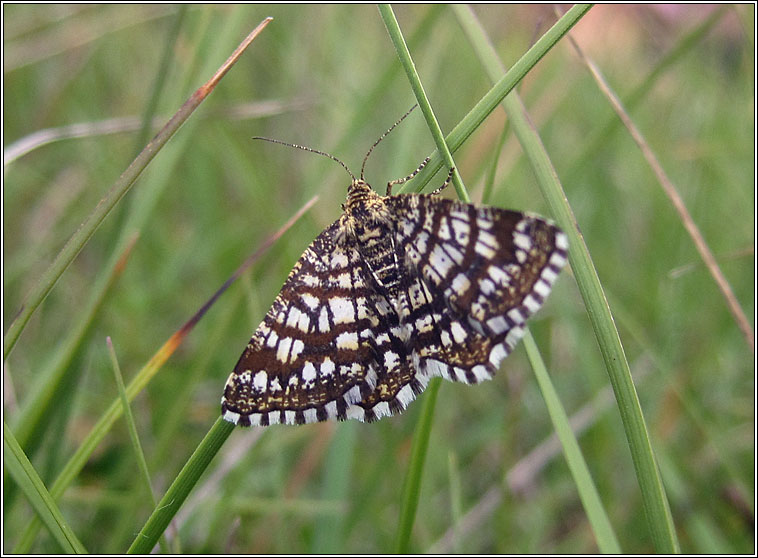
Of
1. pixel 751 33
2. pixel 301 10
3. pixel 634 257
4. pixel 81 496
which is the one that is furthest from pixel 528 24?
pixel 81 496

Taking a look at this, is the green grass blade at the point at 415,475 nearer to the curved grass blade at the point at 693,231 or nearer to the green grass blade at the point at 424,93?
the green grass blade at the point at 424,93

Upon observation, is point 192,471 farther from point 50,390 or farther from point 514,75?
point 514,75

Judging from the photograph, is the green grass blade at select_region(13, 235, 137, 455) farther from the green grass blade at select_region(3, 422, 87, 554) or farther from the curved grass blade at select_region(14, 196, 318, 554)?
the green grass blade at select_region(3, 422, 87, 554)

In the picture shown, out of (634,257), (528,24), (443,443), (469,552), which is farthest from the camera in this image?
(528,24)

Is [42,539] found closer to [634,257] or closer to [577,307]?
[577,307]

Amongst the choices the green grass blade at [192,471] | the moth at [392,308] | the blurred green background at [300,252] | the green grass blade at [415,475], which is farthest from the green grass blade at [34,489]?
the green grass blade at [415,475]

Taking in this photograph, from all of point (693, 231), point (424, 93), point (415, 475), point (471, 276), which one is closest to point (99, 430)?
point (415, 475)
